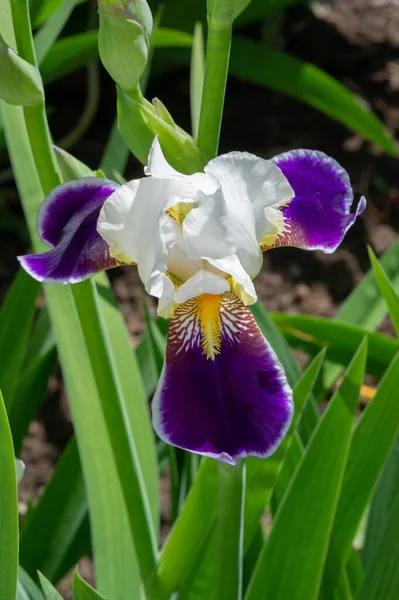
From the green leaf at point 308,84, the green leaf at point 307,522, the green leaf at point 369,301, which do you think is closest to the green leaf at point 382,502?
the green leaf at point 307,522

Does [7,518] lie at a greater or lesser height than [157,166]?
lesser

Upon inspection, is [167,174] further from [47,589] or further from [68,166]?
[47,589]

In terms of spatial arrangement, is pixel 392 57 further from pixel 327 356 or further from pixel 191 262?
pixel 191 262

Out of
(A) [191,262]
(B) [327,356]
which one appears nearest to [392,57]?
(B) [327,356]

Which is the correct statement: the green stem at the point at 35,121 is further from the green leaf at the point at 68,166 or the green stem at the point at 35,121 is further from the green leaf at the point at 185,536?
the green leaf at the point at 185,536

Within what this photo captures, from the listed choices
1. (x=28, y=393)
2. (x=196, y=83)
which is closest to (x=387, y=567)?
(x=28, y=393)
